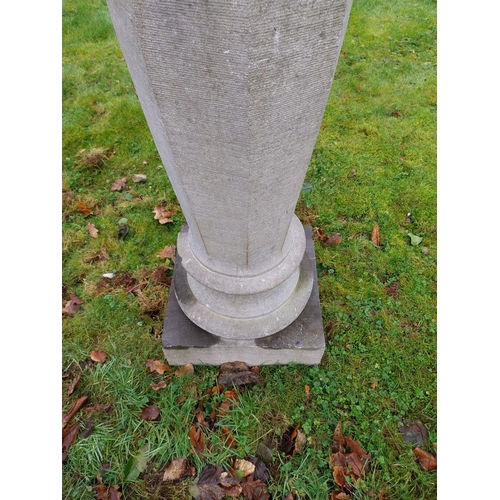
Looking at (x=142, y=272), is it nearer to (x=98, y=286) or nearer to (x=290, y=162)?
(x=98, y=286)

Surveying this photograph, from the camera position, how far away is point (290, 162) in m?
1.47

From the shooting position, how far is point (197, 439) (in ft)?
7.09

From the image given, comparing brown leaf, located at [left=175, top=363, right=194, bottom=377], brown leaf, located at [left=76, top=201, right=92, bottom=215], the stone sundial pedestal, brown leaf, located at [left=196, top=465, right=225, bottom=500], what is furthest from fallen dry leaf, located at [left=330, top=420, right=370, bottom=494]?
brown leaf, located at [left=76, top=201, right=92, bottom=215]

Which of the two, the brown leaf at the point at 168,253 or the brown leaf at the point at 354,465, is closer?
the brown leaf at the point at 354,465

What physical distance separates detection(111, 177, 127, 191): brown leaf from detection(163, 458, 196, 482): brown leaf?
2.44 meters

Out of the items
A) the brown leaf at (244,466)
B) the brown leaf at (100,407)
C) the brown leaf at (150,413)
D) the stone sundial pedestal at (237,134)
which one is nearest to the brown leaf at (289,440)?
the brown leaf at (244,466)

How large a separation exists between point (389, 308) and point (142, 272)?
74.9 inches

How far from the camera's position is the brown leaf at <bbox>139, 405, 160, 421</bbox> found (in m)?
2.25

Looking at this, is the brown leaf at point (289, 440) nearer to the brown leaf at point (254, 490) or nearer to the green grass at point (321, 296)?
the green grass at point (321, 296)

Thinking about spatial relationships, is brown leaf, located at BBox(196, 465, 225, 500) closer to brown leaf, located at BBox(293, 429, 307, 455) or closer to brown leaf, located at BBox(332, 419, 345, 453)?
brown leaf, located at BBox(293, 429, 307, 455)

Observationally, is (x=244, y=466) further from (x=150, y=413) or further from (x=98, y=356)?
(x=98, y=356)

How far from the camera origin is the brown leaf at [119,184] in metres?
3.54

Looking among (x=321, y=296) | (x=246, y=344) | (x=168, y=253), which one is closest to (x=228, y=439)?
(x=246, y=344)

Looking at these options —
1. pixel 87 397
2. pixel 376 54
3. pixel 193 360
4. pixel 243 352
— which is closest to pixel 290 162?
pixel 243 352
